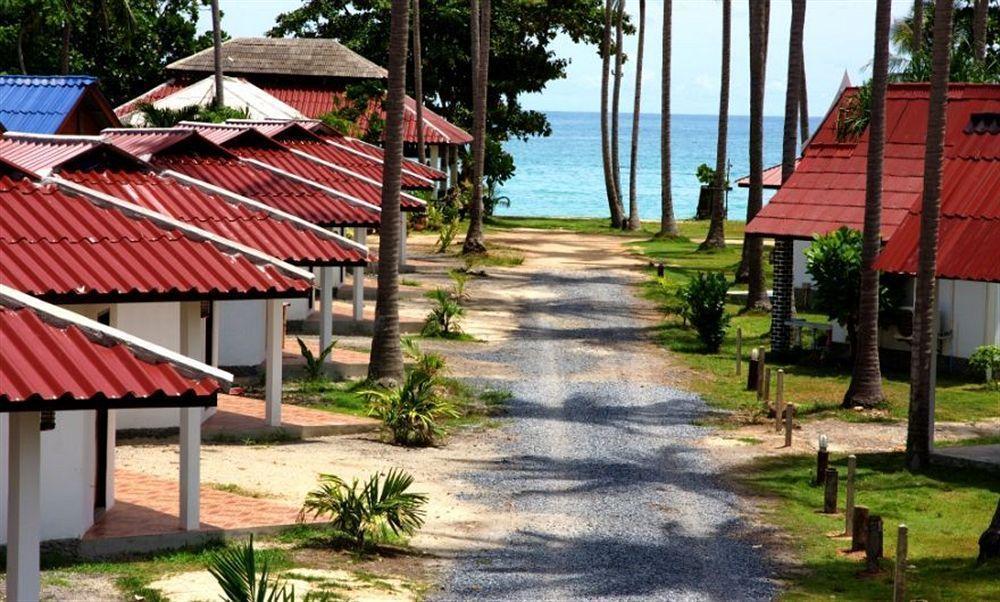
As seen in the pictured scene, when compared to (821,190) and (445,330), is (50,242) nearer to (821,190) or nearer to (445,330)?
(445,330)

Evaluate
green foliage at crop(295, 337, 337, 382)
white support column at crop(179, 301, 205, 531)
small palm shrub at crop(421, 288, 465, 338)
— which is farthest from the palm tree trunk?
white support column at crop(179, 301, 205, 531)

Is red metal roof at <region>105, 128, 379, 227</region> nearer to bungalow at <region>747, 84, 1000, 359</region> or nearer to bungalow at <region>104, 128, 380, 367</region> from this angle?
bungalow at <region>104, 128, 380, 367</region>

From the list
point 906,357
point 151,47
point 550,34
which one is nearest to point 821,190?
point 906,357

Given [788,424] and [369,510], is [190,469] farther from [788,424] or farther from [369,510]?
[788,424]

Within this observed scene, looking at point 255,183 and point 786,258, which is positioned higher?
point 255,183

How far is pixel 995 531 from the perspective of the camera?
17.8 metres

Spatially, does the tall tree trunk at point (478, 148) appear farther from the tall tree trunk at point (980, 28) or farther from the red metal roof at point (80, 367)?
the red metal roof at point (80, 367)

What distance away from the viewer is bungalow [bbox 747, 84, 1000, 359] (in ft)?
99.5

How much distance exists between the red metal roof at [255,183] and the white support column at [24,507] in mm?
16093

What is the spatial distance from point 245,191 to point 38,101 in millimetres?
5518

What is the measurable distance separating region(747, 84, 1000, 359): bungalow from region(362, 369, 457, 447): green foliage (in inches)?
396

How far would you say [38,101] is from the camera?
1264 inches

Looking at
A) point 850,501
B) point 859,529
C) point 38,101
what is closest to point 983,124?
point 850,501

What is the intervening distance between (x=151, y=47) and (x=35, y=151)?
5039 cm
